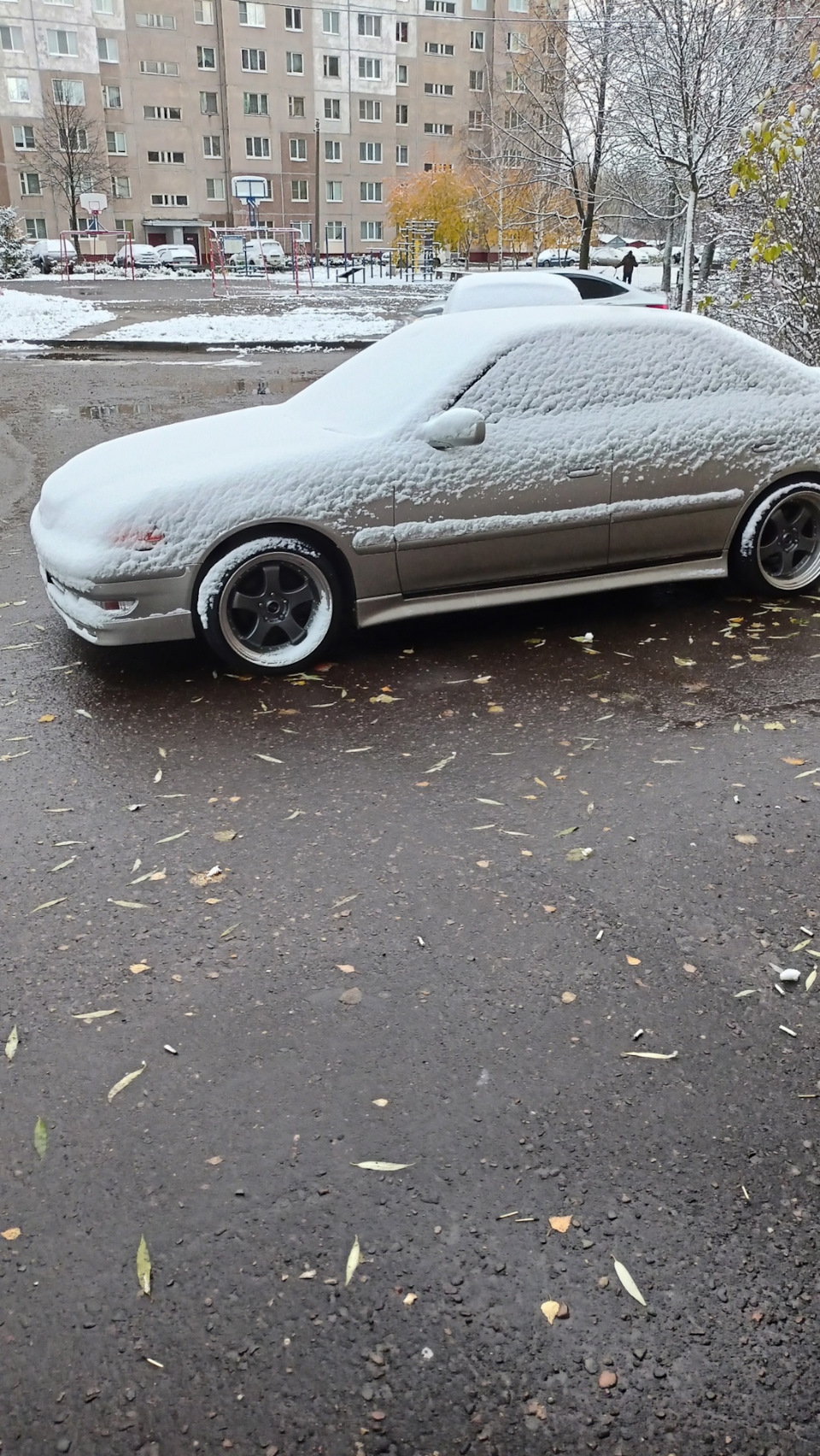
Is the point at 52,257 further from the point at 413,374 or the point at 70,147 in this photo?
the point at 413,374

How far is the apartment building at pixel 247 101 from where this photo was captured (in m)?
70.7

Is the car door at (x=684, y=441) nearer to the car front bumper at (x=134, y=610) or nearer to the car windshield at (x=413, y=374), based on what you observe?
the car windshield at (x=413, y=374)

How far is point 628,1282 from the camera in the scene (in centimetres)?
211

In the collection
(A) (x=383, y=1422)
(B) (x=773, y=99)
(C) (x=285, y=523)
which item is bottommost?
(A) (x=383, y=1422)

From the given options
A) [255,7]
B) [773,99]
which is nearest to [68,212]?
[255,7]

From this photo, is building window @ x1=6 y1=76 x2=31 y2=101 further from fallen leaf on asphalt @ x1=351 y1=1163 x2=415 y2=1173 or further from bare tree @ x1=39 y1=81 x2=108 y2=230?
fallen leaf on asphalt @ x1=351 y1=1163 x2=415 y2=1173

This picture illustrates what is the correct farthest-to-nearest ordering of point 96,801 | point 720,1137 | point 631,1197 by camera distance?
point 96,801 → point 720,1137 → point 631,1197

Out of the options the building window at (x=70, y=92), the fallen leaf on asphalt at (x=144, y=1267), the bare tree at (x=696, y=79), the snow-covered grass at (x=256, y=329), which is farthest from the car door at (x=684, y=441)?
the building window at (x=70, y=92)

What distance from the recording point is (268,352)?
21.5 m

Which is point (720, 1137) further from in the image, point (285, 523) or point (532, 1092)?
point (285, 523)

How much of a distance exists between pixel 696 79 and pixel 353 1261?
19173 millimetres

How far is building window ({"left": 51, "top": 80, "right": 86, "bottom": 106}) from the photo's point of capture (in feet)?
230

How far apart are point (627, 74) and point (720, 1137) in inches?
831

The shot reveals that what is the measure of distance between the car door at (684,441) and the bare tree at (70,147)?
73.0 meters
